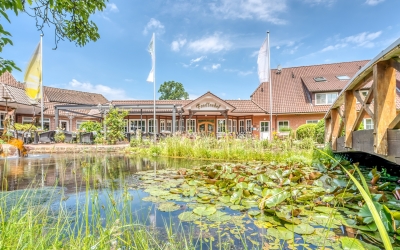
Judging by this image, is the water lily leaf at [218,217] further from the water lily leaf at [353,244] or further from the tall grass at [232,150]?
the tall grass at [232,150]

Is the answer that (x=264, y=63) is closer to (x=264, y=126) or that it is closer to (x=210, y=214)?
(x=264, y=126)

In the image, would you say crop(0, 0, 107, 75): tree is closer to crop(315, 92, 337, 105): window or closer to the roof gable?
the roof gable

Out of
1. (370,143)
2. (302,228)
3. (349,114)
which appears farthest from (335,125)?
(302,228)

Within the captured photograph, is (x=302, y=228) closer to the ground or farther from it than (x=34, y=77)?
closer to the ground

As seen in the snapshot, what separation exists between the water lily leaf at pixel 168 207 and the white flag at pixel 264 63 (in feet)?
44.4

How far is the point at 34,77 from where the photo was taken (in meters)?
12.0

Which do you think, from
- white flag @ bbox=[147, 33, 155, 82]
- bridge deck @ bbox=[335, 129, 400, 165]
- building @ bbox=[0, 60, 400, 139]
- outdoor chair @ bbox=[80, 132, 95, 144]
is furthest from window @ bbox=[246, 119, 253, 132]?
bridge deck @ bbox=[335, 129, 400, 165]

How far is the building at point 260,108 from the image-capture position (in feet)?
54.6

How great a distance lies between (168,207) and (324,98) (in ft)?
62.2

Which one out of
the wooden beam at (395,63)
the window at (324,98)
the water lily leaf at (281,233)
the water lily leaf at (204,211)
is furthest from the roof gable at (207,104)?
the water lily leaf at (281,233)

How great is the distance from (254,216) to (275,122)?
17.4m

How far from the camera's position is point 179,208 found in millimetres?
2266

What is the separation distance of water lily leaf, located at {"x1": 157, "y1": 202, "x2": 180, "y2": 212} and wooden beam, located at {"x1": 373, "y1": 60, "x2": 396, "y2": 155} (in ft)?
6.97

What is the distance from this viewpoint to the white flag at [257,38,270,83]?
1455 centimetres
